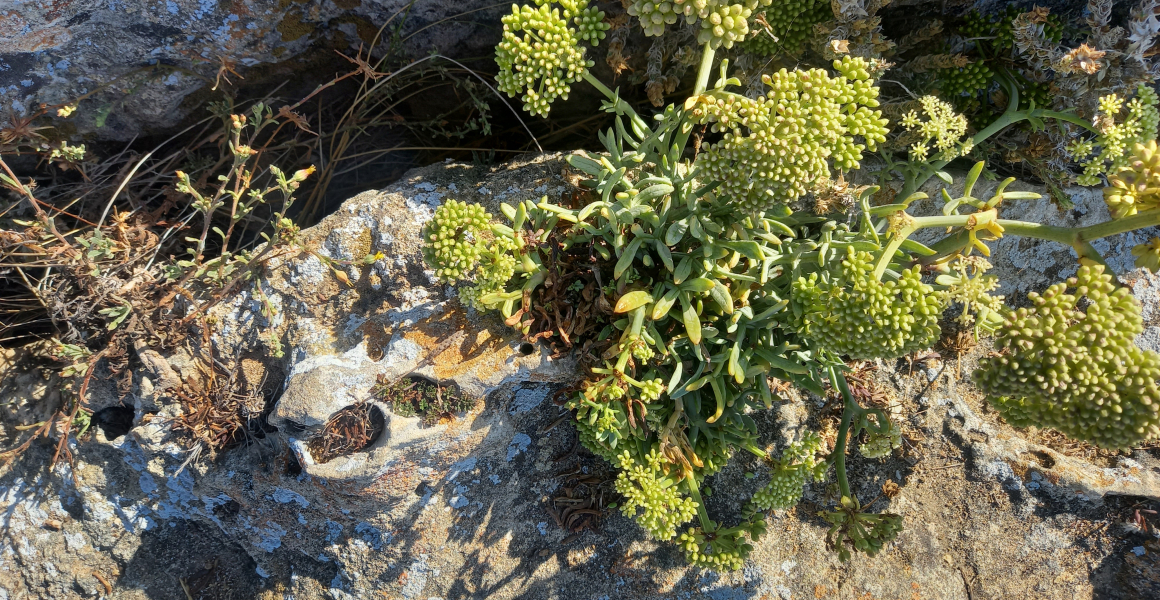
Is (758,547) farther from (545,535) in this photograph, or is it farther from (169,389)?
(169,389)

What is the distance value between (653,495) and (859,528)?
1.15 meters

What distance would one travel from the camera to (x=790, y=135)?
7.10 ft

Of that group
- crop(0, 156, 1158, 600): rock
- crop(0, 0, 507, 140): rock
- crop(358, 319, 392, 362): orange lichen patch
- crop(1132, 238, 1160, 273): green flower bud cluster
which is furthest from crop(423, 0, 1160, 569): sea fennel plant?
crop(0, 0, 507, 140): rock

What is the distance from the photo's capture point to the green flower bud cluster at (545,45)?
2.55 metres

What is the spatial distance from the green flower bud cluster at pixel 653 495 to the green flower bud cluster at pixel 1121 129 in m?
2.22

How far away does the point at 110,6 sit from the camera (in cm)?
279

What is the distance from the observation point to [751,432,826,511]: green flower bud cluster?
3.06 metres

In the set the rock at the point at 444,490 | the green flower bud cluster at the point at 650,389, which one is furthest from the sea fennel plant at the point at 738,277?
the rock at the point at 444,490

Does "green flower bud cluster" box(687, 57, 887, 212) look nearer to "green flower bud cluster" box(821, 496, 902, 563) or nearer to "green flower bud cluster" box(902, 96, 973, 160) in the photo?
"green flower bud cluster" box(902, 96, 973, 160)

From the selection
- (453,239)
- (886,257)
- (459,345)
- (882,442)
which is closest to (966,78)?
(886,257)

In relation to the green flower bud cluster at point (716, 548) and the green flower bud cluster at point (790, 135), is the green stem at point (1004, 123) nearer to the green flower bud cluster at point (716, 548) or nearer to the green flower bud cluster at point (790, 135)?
the green flower bud cluster at point (790, 135)

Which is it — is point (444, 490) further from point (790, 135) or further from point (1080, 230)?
point (1080, 230)

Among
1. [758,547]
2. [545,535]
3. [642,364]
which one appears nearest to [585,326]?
[642,364]

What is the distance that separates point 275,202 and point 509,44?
192 cm
